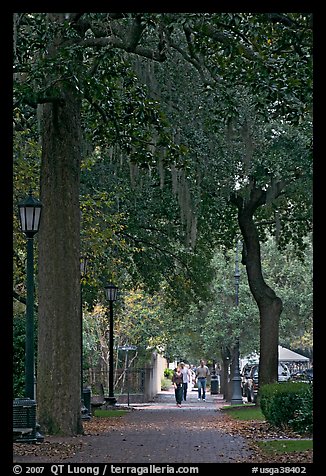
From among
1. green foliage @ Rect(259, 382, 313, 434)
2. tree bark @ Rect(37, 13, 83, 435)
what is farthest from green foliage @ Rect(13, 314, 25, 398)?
green foliage @ Rect(259, 382, 313, 434)

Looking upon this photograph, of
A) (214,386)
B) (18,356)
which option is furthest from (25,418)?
(214,386)

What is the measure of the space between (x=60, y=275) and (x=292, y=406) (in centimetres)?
501

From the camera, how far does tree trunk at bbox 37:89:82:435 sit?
18359 millimetres

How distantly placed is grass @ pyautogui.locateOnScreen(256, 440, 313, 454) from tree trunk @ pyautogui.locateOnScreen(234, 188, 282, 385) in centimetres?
1305

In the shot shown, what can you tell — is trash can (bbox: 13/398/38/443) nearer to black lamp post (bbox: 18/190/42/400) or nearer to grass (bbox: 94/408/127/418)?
black lamp post (bbox: 18/190/42/400)

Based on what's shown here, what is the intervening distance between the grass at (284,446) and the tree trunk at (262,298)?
13.1 m

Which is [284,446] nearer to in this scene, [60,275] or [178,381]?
[60,275]

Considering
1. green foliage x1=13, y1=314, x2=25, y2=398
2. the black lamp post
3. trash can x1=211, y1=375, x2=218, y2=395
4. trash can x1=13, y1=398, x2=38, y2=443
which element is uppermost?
the black lamp post

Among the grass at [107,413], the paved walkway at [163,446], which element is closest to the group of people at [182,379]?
the grass at [107,413]

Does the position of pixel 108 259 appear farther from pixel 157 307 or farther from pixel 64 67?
pixel 157 307

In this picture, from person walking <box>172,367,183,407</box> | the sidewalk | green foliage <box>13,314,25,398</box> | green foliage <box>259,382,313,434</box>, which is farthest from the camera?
person walking <box>172,367,183,407</box>
